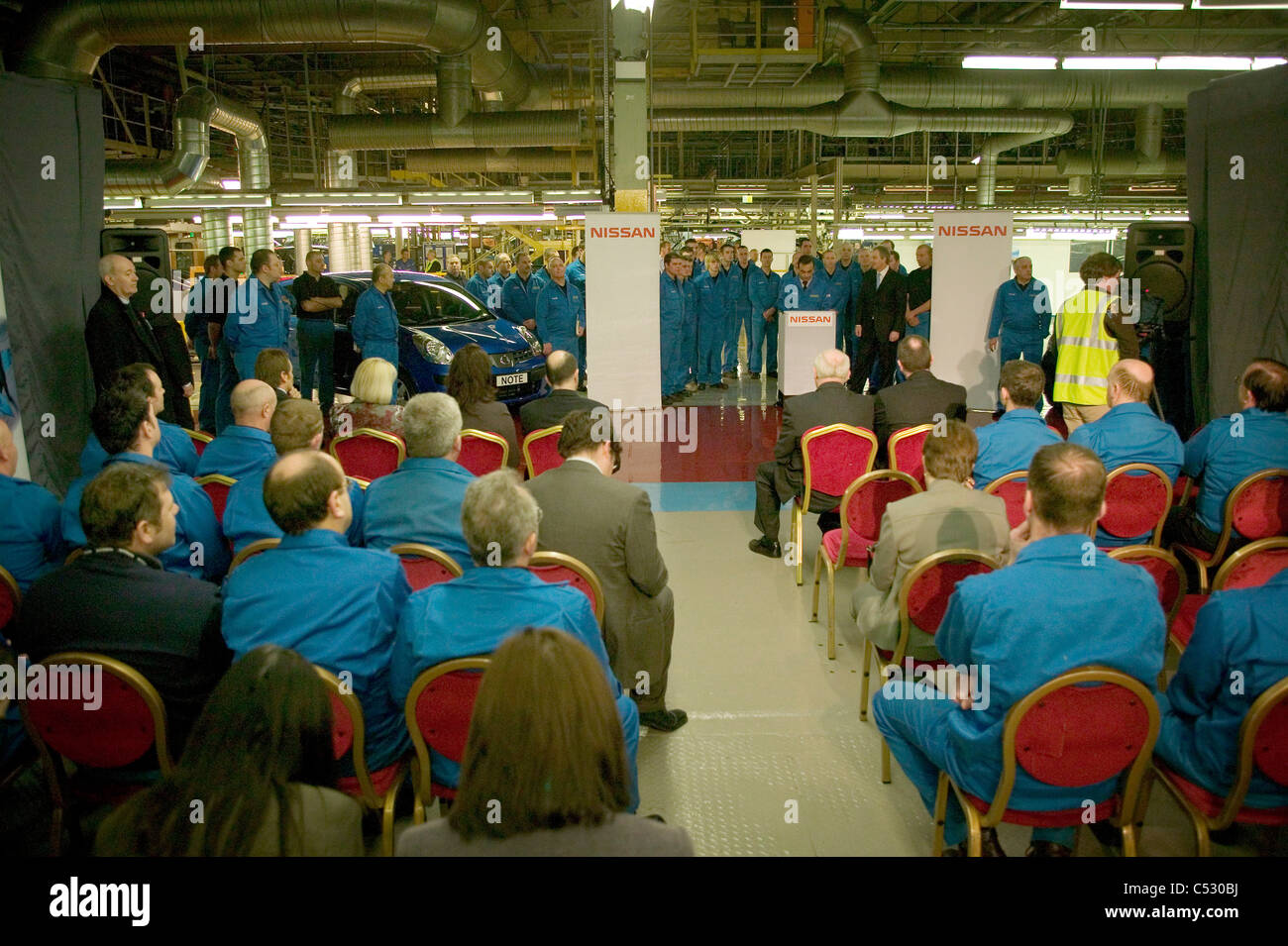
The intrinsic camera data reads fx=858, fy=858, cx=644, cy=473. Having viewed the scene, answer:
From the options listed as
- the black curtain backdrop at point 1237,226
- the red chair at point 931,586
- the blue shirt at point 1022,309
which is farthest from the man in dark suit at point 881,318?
the red chair at point 931,586

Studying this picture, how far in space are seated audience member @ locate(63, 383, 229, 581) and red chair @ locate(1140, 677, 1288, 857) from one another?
3.02 metres

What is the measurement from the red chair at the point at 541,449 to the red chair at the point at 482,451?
0.58ft

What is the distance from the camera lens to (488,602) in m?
1.96

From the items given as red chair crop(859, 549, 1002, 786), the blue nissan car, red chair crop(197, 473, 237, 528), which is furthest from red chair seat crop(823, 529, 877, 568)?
the blue nissan car

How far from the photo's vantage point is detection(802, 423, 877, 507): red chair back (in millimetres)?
4281

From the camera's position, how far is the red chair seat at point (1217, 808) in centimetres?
204

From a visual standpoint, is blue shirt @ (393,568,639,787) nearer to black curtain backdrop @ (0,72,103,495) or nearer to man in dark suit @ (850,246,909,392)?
black curtain backdrop @ (0,72,103,495)

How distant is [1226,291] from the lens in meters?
5.73

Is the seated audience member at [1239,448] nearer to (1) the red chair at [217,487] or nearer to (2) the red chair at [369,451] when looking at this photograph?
(2) the red chair at [369,451]

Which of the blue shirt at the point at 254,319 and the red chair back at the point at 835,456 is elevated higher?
the blue shirt at the point at 254,319

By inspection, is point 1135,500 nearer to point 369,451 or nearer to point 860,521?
point 860,521

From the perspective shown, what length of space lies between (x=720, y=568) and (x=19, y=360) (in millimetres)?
4191

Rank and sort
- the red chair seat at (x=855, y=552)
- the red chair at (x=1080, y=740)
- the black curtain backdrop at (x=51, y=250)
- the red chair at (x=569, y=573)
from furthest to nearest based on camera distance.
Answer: the black curtain backdrop at (x=51, y=250) → the red chair seat at (x=855, y=552) → the red chair at (x=569, y=573) → the red chair at (x=1080, y=740)
